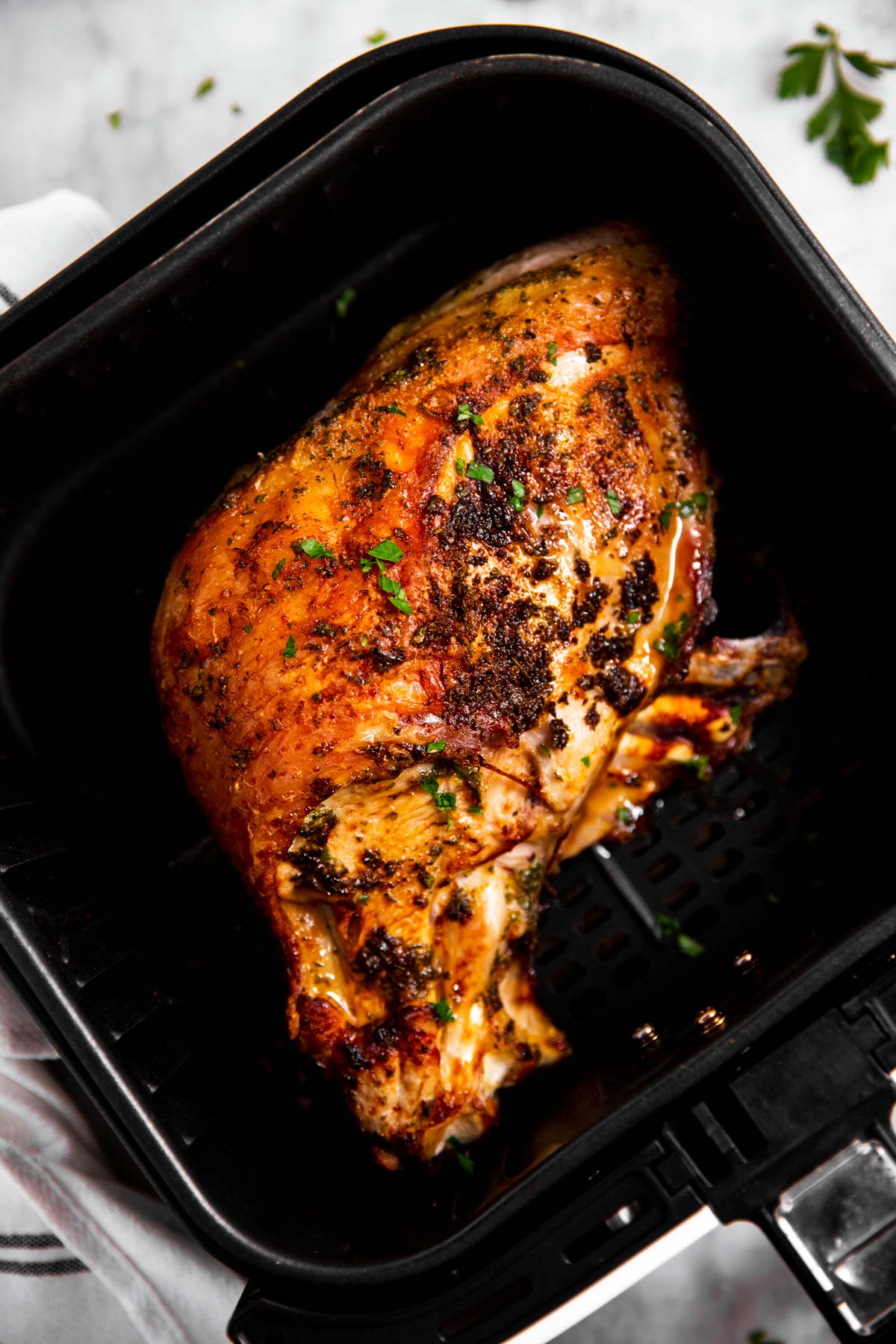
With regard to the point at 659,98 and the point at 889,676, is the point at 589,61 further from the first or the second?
the point at 889,676

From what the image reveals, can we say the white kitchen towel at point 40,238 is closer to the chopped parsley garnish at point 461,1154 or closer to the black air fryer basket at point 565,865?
the black air fryer basket at point 565,865

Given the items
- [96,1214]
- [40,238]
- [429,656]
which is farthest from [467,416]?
[96,1214]

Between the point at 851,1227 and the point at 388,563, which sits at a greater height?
the point at 388,563

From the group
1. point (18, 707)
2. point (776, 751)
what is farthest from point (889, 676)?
point (18, 707)

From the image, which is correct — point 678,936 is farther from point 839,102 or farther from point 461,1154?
point 839,102

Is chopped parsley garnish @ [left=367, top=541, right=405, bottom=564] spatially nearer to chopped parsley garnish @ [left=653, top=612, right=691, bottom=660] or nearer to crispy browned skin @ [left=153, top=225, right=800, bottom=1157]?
crispy browned skin @ [left=153, top=225, right=800, bottom=1157]

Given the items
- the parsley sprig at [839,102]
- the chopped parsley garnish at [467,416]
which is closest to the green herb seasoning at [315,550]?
the chopped parsley garnish at [467,416]
